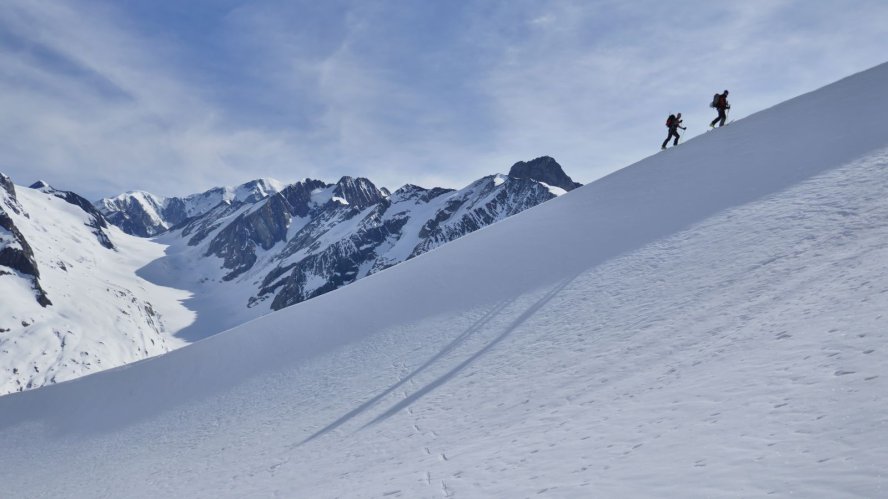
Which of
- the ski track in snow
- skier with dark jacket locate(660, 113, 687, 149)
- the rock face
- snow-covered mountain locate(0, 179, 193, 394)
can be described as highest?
the rock face

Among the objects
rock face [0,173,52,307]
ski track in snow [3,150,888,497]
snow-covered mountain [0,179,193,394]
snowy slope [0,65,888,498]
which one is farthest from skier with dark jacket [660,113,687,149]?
rock face [0,173,52,307]

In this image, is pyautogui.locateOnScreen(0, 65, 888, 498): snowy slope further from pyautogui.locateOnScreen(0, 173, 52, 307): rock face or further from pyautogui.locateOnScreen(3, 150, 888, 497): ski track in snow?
pyautogui.locateOnScreen(0, 173, 52, 307): rock face

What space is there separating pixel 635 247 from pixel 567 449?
37.9ft

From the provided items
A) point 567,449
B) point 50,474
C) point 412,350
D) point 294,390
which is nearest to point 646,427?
point 567,449

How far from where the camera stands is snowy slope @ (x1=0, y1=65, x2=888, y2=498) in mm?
5805

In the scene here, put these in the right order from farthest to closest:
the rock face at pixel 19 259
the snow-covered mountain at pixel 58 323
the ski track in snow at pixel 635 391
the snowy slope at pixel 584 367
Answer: the rock face at pixel 19 259, the snow-covered mountain at pixel 58 323, the snowy slope at pixel 584 367, the ski track in snow at pixel 635 391

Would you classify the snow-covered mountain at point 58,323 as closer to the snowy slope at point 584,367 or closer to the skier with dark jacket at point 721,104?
the snowy slope at point 584,367

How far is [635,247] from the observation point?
17047mm

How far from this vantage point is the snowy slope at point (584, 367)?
5.80 meters

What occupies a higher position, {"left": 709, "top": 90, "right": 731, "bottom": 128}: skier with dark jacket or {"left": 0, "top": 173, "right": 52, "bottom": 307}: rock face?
{"left": 0, "top": 173, "right": 52, "bottom": 307}: rock face

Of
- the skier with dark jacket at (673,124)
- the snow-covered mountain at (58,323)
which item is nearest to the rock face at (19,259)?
the snow-covered mountain at (58,323)

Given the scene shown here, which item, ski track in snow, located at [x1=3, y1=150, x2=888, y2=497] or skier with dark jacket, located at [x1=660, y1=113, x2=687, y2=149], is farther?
skier with dark jacket, located at [x1=660, y1=113, x2=687, y2=149]

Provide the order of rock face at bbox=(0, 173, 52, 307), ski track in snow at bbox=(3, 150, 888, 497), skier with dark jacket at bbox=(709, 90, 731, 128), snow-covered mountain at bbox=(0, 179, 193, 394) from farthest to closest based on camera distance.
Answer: rock face at bbox=(0, 173, 52, 307), snow-covered mountain at bbox=(0, 179, 193, 394), skier with dark jacket at bbox=(709, 90, 731, 128), ski track in snow at bbox=(3, 150, 888, 497)

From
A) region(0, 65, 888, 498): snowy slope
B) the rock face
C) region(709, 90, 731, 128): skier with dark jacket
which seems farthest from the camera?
the rock face
